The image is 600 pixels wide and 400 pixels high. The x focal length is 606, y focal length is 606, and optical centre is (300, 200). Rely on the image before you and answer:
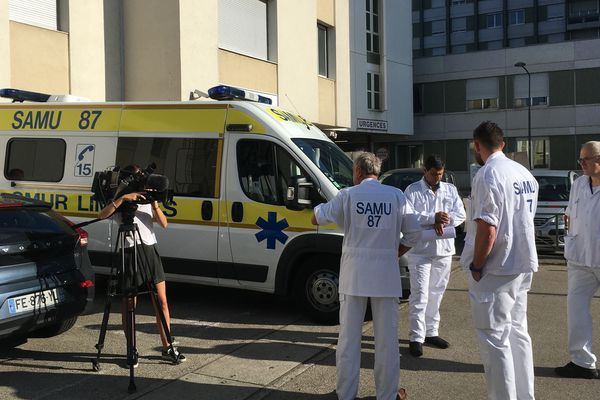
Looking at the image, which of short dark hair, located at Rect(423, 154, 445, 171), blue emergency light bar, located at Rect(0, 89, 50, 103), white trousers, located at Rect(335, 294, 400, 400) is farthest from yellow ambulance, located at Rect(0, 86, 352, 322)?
white trousers, located at Rect(335, 294, 400, 400)

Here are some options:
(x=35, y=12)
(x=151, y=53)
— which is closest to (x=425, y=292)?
(x=35, y=12)

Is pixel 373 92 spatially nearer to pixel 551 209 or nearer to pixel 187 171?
pixel 551 209

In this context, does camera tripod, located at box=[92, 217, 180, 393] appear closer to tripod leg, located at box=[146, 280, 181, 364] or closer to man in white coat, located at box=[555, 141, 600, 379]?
tripod leg, located at box=[146, 280, 181, 364]

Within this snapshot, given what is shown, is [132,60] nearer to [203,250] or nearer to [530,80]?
[203,250]

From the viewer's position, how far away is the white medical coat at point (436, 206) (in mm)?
5734

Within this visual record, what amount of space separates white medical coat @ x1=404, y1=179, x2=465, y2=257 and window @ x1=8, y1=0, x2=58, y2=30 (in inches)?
377

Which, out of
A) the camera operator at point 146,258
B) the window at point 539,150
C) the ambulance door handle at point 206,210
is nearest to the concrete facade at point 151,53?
the ambulance door handle at point 206,210

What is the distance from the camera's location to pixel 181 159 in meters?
7.26

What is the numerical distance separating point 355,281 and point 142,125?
4224 mm

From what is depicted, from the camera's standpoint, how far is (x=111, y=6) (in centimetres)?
1431

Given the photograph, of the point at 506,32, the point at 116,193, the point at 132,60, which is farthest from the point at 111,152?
the point at 506,32

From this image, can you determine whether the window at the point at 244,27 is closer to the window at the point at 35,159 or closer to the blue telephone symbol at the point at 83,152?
the window at the point at 35,159

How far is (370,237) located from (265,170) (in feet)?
9.50

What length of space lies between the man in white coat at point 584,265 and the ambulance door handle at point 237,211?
3434 mm
